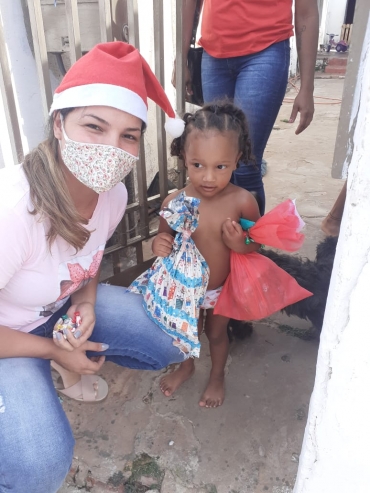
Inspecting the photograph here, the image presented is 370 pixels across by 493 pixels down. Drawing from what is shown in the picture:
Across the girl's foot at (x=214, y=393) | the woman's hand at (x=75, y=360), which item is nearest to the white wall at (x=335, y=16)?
the girl's foot at (x=214, y=393)

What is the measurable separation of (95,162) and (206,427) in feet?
3.68

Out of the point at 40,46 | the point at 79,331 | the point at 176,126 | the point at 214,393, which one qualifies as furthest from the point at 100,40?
the point at 214,393

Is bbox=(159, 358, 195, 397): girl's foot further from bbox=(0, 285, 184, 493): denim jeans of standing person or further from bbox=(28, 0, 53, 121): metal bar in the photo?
bbox=(28, 0, 53, 121): metal bar

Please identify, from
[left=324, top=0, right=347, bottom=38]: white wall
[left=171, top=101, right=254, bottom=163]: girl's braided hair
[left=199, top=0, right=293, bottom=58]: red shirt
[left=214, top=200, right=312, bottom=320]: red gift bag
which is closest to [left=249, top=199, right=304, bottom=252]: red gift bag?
[left=214, top=200, right=312, bottom=320]: red gift bag

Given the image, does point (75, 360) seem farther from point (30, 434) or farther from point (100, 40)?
point (100, 40)

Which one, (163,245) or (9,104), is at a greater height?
(9,104)

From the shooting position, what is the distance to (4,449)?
119 centimetres

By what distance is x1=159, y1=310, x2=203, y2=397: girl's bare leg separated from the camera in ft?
6.16

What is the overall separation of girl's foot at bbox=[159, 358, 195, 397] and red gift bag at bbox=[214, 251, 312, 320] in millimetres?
349

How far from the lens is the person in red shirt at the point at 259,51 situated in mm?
1887

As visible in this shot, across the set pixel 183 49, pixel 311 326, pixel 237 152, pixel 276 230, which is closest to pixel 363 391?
pixel 276 230

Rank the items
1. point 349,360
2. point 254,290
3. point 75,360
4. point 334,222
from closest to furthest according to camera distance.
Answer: point 349,360 → point 75,360 → point 254,290 → point 334,222

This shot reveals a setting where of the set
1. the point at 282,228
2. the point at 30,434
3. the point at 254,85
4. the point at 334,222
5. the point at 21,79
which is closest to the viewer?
the point at 30,434

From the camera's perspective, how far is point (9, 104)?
1980 mm
